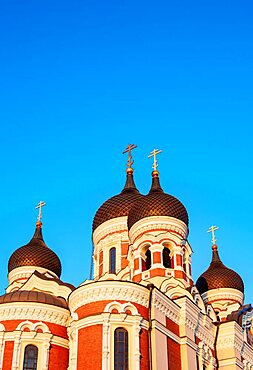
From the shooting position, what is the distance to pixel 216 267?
29.0 m

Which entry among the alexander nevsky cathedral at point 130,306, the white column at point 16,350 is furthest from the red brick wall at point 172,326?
the white column at point 16,350

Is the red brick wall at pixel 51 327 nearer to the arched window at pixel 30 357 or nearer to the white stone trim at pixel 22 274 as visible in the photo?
the arched window at pixel 30 357

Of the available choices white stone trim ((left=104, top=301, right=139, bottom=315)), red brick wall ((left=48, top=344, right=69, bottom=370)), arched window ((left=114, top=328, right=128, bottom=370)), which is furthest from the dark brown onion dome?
arched window ((left=114, top=328, right=128, bottom=370))

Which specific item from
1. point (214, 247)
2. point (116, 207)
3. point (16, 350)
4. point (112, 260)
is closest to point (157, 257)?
point (112, 260)

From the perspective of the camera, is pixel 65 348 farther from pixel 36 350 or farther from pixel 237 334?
pixel 237 334

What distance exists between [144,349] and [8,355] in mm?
4372

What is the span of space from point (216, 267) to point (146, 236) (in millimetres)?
6654

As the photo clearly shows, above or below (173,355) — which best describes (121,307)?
above

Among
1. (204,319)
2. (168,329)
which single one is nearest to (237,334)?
(204,319)

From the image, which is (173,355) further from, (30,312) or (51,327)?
(30,312)

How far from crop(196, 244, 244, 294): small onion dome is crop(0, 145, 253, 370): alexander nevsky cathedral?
48mm

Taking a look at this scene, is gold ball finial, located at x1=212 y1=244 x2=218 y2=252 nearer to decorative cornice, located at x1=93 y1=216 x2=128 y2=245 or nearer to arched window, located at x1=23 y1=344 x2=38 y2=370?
decorative cornice, located at x1=93 y1=216 x2=128 y2=245

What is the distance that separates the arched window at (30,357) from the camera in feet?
62.4

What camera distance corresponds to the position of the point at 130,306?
18.8 m
